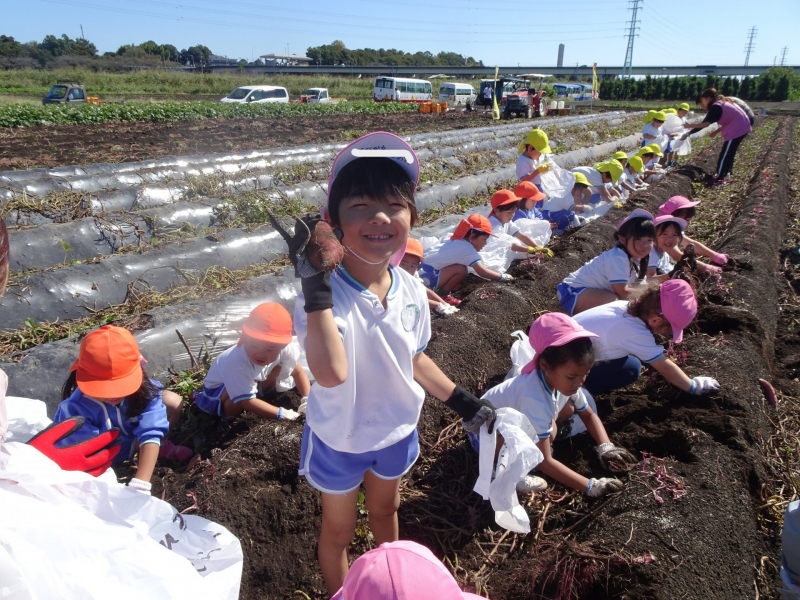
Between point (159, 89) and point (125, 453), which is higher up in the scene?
point (159, 89)

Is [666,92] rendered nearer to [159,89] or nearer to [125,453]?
[159,89]

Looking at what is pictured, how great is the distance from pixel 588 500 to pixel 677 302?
1123mm

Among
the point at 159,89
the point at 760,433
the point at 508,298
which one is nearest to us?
the point at 760,433

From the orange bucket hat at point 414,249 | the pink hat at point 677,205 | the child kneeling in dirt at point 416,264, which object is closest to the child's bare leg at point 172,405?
the child kneeling in dirt at point 416,264

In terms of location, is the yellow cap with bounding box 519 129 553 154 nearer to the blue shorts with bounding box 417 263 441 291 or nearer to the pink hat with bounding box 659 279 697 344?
the blue shorts with bounding box 417 263 441 291

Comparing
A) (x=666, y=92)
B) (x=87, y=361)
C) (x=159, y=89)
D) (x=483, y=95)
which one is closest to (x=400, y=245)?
(x=87, y=361)

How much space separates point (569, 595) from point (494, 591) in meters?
0.36

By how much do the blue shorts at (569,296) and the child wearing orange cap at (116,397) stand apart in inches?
118

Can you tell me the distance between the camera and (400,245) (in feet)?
5.08

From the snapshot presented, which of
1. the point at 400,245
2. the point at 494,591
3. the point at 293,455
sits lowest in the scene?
the point at 494,591

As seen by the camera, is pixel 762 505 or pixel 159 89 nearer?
pixel 762 505

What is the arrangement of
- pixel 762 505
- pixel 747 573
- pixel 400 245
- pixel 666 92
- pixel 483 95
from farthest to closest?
pixel 666 92, pixel 483 95, pixel 762 505, pixel 747 573, pixel 400 245

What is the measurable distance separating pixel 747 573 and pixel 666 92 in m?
53.2

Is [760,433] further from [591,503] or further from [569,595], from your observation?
[569,595]
